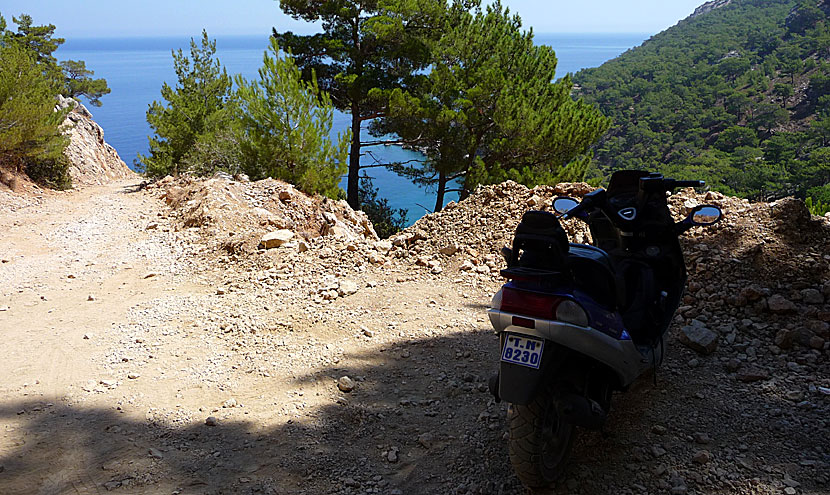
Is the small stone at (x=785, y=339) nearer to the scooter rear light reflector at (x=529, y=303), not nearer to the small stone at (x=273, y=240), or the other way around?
the scooter rear light reflector at (x=529, y=303)

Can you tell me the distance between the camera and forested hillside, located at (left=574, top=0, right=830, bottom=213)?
29.2 meters

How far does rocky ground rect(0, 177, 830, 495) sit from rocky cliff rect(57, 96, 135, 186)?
666 inches

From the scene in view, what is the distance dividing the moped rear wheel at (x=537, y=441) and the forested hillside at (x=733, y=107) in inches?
688

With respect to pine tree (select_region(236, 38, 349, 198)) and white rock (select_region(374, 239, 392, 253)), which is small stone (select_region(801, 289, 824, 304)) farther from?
pine tree (select_region(236, 38, 349, 198))

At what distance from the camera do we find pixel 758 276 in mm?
4398

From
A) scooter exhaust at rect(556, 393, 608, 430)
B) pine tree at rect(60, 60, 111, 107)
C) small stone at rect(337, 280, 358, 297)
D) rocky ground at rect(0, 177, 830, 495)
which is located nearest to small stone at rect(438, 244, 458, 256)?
rocky ground at rect(0, 177, 830, 495)

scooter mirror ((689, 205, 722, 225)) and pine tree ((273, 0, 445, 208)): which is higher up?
pine tree ((273, 0, 445, 208))

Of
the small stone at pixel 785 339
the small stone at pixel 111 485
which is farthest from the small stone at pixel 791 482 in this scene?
the small stone at pixel 111 485

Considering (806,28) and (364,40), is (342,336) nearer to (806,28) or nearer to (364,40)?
(364,40)

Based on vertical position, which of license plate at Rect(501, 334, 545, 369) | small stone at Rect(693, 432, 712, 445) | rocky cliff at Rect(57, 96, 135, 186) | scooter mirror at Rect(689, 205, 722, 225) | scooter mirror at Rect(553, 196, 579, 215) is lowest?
rocky cliff at Rect(57, 96, 135, 186)

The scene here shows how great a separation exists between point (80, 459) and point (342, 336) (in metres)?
2.30

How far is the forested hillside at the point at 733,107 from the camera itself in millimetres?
29203

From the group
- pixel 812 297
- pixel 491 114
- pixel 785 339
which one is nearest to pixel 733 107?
pixel 491 114

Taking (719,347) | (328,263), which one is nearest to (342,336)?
(328,263)
